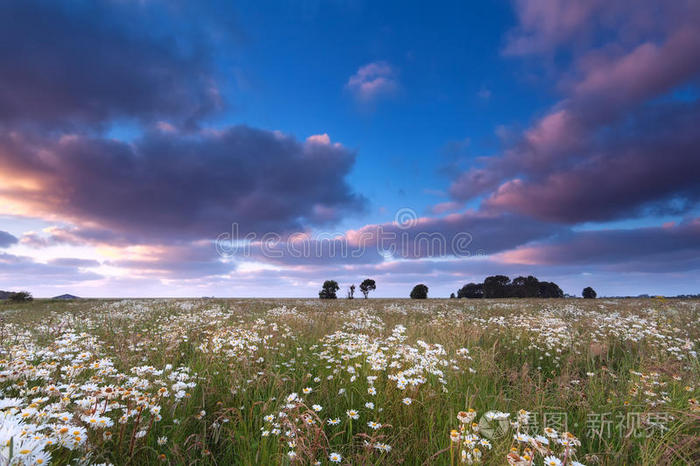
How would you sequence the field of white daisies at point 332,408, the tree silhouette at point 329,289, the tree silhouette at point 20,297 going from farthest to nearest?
the tree silhouette at point 329,289 → the tree silhouette at point 20,297 → the field of white daisies at point 332,408

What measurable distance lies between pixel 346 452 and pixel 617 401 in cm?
423

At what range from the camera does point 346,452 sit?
12.4ft

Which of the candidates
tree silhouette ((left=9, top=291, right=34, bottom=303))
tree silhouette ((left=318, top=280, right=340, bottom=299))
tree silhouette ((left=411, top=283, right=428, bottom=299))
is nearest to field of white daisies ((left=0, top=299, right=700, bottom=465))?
tree silhouette ((left=9, top=291, right=34, bottom=303))

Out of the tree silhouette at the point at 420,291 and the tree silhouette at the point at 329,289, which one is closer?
the tree silhouette at the point at 329,289

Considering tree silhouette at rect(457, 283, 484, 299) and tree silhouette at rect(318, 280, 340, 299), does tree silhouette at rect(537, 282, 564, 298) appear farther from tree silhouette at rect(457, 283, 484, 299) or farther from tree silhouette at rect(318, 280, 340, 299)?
tree silhouette at rect(318, 280, 340, 299)

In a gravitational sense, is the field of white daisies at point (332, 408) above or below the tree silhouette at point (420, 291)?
above

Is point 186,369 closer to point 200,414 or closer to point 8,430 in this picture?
point 200,414

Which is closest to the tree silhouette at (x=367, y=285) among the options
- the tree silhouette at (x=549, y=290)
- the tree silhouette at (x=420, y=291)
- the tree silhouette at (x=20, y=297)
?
the tree silhouette at (x=420, y=291)

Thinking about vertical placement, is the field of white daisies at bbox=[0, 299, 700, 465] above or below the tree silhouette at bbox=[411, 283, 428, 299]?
Result: above

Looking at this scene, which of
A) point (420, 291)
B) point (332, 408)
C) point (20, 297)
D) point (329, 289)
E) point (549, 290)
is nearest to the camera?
point (332, 408)

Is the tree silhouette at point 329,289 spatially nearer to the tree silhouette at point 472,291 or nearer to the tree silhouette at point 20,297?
the tree silhouette at point 20,297

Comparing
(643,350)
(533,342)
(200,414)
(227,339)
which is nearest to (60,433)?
(200,414)

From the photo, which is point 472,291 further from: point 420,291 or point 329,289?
point 329,289

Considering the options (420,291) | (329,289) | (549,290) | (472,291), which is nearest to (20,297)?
(329,289)
